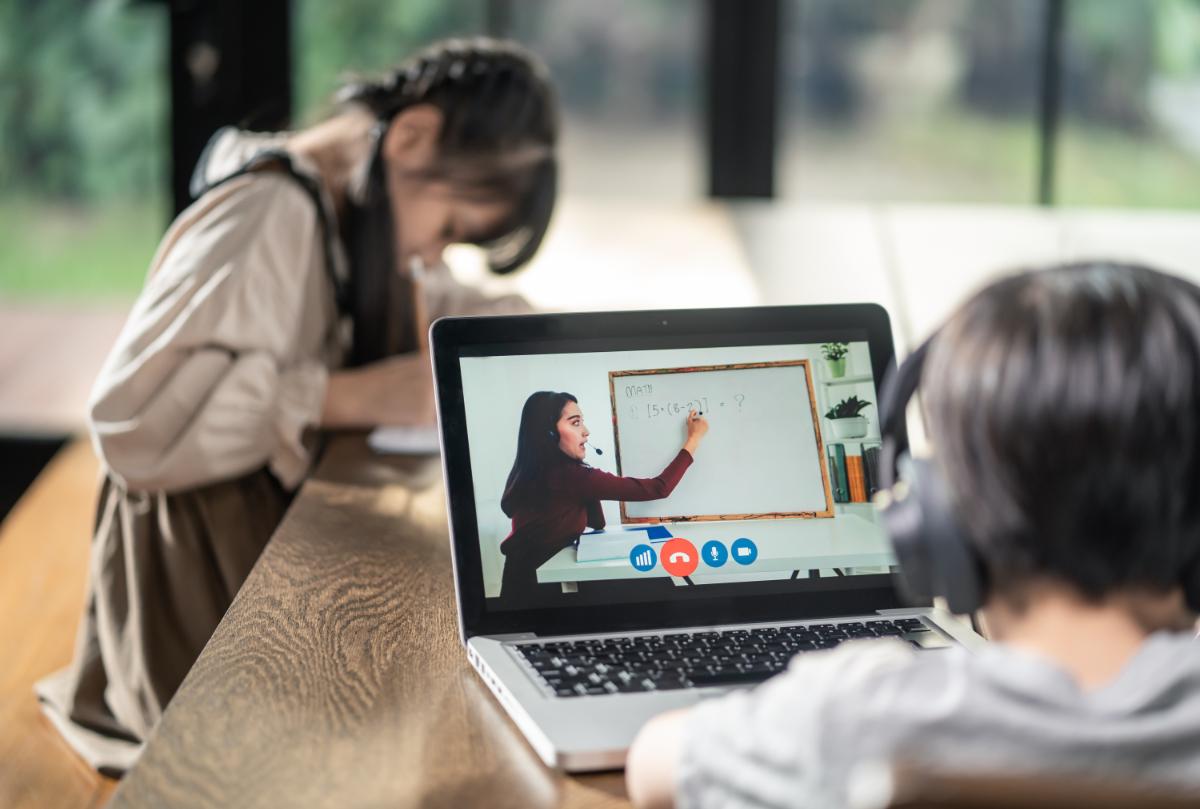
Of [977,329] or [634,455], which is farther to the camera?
[634,455]

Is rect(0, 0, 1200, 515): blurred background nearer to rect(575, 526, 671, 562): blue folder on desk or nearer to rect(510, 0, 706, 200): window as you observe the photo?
rect(510, 0, 706, 200): window

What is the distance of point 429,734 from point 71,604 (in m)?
1.45

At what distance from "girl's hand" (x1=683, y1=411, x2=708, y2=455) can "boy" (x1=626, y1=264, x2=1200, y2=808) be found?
1.13 ft

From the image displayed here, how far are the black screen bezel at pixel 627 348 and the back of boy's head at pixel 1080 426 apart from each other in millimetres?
331

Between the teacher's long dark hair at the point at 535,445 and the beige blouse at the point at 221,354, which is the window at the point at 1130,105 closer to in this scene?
the beige blouse at the point at 221,354

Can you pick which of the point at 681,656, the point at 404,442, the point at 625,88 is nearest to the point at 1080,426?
the point at 681,656

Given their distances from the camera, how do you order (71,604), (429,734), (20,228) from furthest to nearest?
1. (20,228)
2. (71,604)
3. (429,734)

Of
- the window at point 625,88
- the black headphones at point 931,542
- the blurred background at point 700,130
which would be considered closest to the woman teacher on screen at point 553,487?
the black headphones at point 931,542

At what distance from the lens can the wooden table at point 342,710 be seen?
0.68 meters

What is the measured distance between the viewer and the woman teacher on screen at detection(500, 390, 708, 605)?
2.92 feet

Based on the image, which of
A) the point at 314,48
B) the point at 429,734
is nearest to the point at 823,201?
the point at 314,48

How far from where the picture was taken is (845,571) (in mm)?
920

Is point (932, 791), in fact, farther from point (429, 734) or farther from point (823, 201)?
point (823, 201)

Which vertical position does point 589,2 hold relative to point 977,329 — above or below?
above
